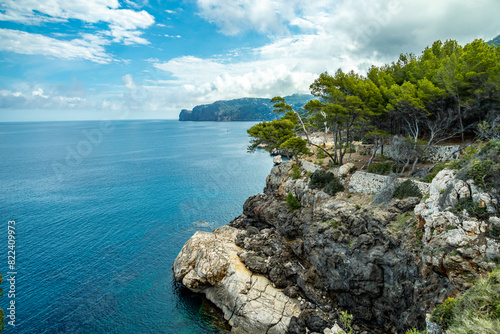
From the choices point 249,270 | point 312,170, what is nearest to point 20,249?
point 249,270

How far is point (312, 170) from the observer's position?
31906mm

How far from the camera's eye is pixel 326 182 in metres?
27.8

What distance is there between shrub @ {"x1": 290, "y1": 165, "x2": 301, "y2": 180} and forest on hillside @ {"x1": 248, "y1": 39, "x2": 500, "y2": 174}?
2.42 metres

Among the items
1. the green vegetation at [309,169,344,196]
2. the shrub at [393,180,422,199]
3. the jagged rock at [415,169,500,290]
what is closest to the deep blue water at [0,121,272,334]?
the green vegetation at [309,169,344,196]

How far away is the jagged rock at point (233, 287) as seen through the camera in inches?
771

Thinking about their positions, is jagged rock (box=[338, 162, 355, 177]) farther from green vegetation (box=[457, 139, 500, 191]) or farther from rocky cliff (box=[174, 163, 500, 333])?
green vegetation (box=[457, 139, 500, 191])

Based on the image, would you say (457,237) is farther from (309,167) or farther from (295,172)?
(295,172)

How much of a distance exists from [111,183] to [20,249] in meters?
24.2

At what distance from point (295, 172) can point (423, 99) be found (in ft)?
53.0

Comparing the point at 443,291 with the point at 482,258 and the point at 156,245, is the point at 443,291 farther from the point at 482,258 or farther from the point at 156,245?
the point at 156,245

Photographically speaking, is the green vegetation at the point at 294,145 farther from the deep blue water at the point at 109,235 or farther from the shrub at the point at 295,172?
the deep blue water at the point at 109,235

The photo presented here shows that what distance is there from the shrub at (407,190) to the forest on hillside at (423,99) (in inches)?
173

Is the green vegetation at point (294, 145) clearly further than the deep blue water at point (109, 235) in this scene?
Yes

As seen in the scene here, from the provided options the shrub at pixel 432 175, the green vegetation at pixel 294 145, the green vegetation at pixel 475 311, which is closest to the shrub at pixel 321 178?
the green vegetation at pixel 294 145
